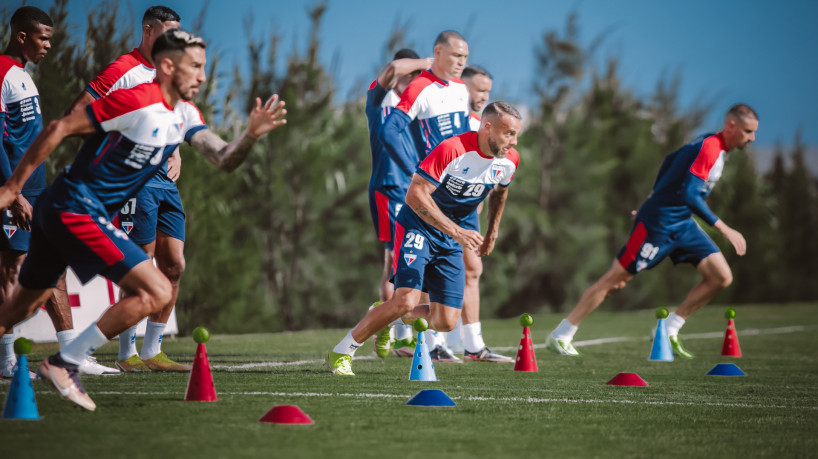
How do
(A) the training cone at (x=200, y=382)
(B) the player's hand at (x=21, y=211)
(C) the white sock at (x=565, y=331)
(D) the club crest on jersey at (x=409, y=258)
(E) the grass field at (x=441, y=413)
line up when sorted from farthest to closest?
1. (C) the white sock at (x=565, y=331)
2. (D) the club crest on jersey at (x=409, y=258)
3. (B) the player's hand at (x=21, y=211)
4. (A) the training cone at (x=200, y=382)
5. (E) the grass field at (x=441, y=413)

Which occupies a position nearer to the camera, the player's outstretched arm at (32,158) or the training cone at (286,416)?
the training cone at (286,416)

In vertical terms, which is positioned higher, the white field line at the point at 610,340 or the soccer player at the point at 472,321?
the soccer player at the point at 472,321

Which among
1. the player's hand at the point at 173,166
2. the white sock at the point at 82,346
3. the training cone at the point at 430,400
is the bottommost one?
the training cone at the point at 430,400

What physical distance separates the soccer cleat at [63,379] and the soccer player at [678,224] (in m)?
5.37

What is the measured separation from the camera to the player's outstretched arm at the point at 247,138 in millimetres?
5191

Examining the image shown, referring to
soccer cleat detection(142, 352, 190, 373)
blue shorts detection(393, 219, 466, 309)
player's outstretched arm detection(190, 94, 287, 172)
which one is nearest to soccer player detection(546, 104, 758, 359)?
blue shorts detection(393, 219, 466, 309)

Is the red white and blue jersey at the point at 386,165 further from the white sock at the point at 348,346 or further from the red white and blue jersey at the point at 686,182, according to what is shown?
the red white and blue jersey at the point at 686,182

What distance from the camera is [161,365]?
7.21 m

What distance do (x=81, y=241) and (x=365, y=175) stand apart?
1060cm

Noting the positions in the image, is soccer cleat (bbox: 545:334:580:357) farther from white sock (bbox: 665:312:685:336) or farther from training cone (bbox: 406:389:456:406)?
training cone (bbox: 406:389:456:406)

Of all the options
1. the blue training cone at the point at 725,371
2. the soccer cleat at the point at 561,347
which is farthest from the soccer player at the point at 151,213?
the blue training cone at the point at 725,371

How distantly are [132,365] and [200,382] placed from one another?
1987 mm

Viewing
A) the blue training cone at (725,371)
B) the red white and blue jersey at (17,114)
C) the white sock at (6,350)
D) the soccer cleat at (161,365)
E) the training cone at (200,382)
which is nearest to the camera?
the training cone at (200,382)

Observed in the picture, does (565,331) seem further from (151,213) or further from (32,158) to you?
(32,158)
